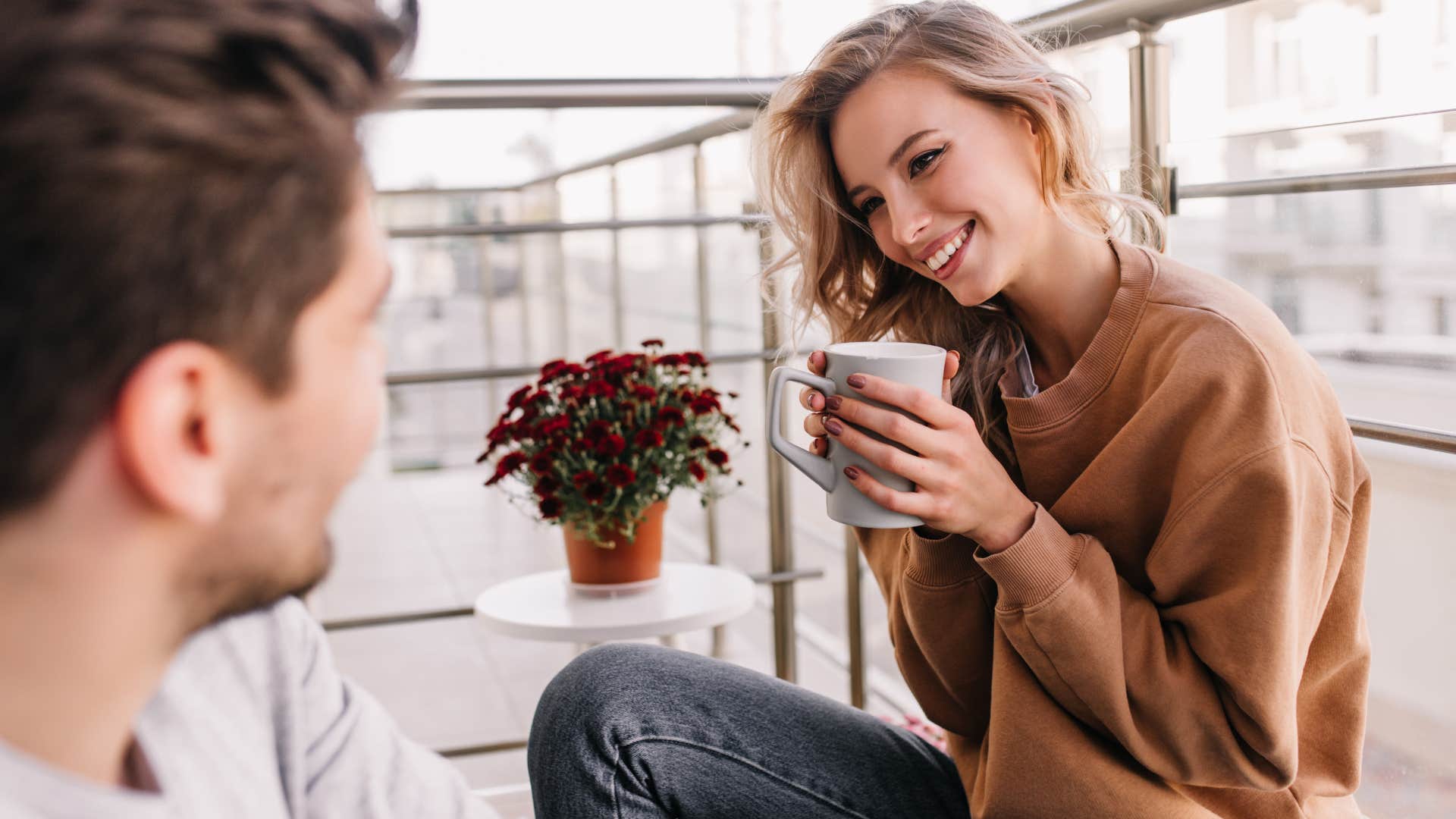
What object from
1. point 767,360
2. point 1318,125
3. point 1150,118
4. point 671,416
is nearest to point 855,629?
point 767,360

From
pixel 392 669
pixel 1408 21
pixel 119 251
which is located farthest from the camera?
pixel 1408 21

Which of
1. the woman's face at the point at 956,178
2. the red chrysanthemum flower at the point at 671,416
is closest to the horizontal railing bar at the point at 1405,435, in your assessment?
the woman's face at the point at 956,178

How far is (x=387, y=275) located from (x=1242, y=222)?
9563 mm

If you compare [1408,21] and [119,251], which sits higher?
[1408,21]

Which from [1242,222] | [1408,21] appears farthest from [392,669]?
[1408,21]

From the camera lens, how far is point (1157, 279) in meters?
0.99

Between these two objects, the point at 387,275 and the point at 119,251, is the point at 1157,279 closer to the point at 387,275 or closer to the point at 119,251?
the point at 387,275

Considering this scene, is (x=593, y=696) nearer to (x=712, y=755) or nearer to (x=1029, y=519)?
(x=712, y=755)

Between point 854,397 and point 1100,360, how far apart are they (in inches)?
8.8

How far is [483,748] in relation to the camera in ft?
5.74

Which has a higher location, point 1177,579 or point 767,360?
point 767,360

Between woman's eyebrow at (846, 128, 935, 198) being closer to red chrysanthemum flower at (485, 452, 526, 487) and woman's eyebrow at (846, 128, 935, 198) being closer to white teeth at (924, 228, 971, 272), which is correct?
white teeth at (924, 228, 971, 272)

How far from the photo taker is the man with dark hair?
392mm

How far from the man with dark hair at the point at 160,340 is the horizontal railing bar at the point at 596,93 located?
1.11 m
